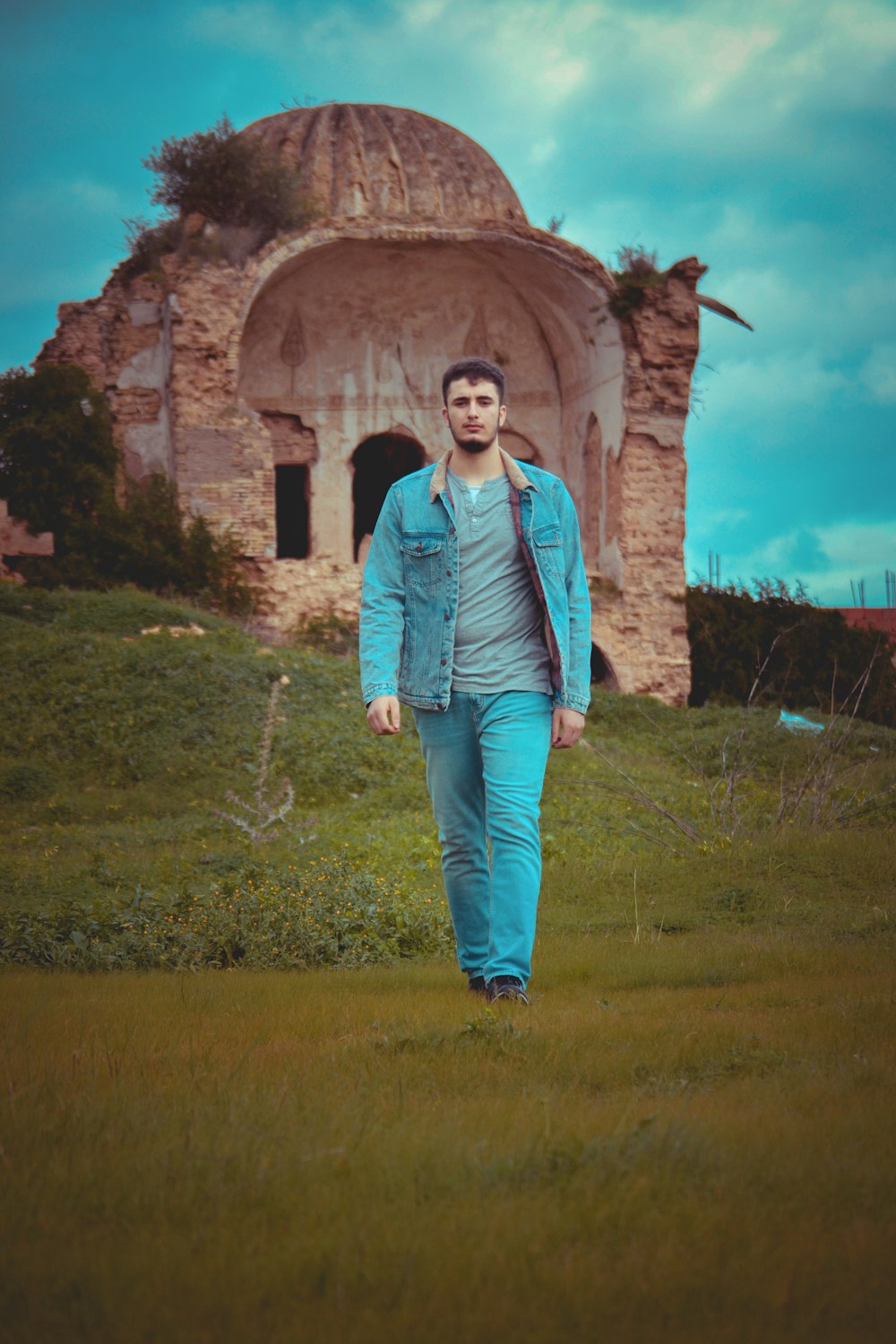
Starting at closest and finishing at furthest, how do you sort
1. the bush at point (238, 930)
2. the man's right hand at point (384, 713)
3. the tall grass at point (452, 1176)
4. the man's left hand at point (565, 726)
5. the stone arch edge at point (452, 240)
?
1. the tall grass at point (452, 1176)
2. the man's right hand at point (384, 713)
3. the man's left hand at point (565, 726)
4. the bush at point (238, 930)
5. the stone arch edge at point (452, 240)

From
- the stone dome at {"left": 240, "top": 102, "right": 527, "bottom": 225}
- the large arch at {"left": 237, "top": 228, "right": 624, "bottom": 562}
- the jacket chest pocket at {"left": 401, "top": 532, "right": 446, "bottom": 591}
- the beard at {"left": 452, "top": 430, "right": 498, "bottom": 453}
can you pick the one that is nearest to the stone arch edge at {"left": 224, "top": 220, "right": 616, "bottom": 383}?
the large arch at {"left": 237, "top": 228, "right": 624, "bottom": 562}

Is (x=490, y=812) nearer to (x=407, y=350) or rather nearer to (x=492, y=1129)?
(x=492, y=1129)

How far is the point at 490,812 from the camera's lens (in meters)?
4.43

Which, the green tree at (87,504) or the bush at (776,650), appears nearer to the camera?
the green tree at (87,504)

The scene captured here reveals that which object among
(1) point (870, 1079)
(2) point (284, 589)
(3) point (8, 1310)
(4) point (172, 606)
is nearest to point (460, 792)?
(1) point (870, 1079)

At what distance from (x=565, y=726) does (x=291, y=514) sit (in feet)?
74.6

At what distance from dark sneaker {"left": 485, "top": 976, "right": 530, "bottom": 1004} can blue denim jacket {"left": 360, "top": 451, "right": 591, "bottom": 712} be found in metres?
0.94

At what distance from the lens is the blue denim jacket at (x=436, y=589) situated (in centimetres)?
459

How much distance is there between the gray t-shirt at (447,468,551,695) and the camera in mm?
4582

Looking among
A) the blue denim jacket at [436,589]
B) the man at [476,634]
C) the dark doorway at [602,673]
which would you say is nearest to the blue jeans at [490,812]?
the man at [476,634]

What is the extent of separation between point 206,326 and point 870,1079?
18.6 m

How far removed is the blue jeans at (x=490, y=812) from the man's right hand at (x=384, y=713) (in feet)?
0.46

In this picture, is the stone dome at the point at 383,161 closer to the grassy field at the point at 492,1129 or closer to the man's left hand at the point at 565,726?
the grassy field at the point at 492,1129

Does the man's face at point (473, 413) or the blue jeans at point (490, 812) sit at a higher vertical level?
the man's face at point (473, 413)
